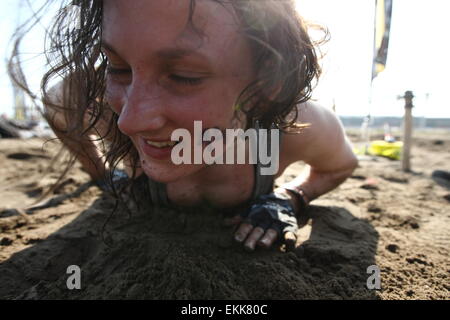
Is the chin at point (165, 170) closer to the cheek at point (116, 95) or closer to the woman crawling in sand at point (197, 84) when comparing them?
the woman crawling in sand at point (197, 84)

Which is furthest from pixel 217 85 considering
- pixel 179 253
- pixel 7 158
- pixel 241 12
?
pixel 7 158

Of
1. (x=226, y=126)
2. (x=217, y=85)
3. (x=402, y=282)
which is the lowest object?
(x=402, y=282)

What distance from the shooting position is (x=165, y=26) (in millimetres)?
791

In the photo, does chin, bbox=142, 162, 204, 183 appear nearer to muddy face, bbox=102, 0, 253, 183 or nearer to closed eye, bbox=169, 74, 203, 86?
muddy face, bbox=102, 0, 253, 183

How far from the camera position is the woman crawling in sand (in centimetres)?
81

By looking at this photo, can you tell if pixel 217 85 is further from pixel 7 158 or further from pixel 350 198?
pixel 7 158

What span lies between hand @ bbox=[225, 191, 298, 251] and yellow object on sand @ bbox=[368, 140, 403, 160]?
3.05 meters

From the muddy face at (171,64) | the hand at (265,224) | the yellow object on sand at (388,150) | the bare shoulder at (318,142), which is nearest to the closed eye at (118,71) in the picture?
the muddy face at (171,64)

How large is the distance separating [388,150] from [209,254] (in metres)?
3.66

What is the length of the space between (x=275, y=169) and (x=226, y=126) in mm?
625

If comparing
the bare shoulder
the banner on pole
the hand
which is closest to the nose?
the hand

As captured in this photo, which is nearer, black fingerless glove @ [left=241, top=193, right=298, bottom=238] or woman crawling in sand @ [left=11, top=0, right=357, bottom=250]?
woman crawling in sand @ [left=11, top=0, right=357, bottom=250]

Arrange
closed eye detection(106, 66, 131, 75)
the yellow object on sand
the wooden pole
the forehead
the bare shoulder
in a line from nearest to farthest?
the forehead → closed eye detection(106, 66, 131, 75) → the bare shoulder → the wooden pole → the yellow object on sand

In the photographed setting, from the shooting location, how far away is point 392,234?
1.45 metres
